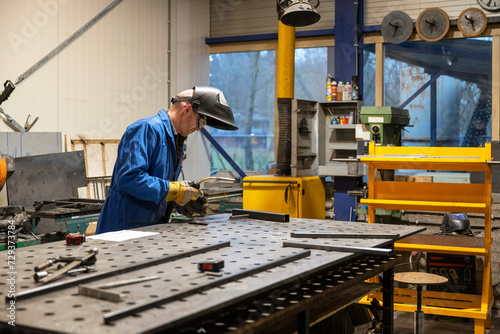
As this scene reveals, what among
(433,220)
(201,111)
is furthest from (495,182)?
(201,111)

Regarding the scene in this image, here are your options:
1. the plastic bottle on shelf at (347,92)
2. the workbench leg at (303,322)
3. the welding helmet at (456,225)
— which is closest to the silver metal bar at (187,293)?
the workbench leg at (303,322)

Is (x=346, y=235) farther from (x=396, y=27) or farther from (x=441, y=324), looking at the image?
(x=396, y=27)

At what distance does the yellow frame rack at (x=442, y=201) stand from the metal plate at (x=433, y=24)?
2.47m

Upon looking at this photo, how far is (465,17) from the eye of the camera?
17.6 ft

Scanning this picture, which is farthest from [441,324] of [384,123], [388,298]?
[388,298]

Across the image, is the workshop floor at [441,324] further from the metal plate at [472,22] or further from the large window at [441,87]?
the metal plate at [472,22]

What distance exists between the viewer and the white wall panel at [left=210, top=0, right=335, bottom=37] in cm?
616

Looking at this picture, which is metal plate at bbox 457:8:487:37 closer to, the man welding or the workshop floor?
the workshop floor

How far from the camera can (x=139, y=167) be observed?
2.15 m

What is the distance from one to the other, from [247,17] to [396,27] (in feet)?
5.92

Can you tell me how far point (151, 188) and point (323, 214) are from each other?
3406 millimetres

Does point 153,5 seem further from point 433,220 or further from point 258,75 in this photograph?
point 433,220

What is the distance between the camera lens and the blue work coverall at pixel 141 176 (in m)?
2.15

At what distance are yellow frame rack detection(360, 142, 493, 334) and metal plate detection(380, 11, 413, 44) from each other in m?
2.52
